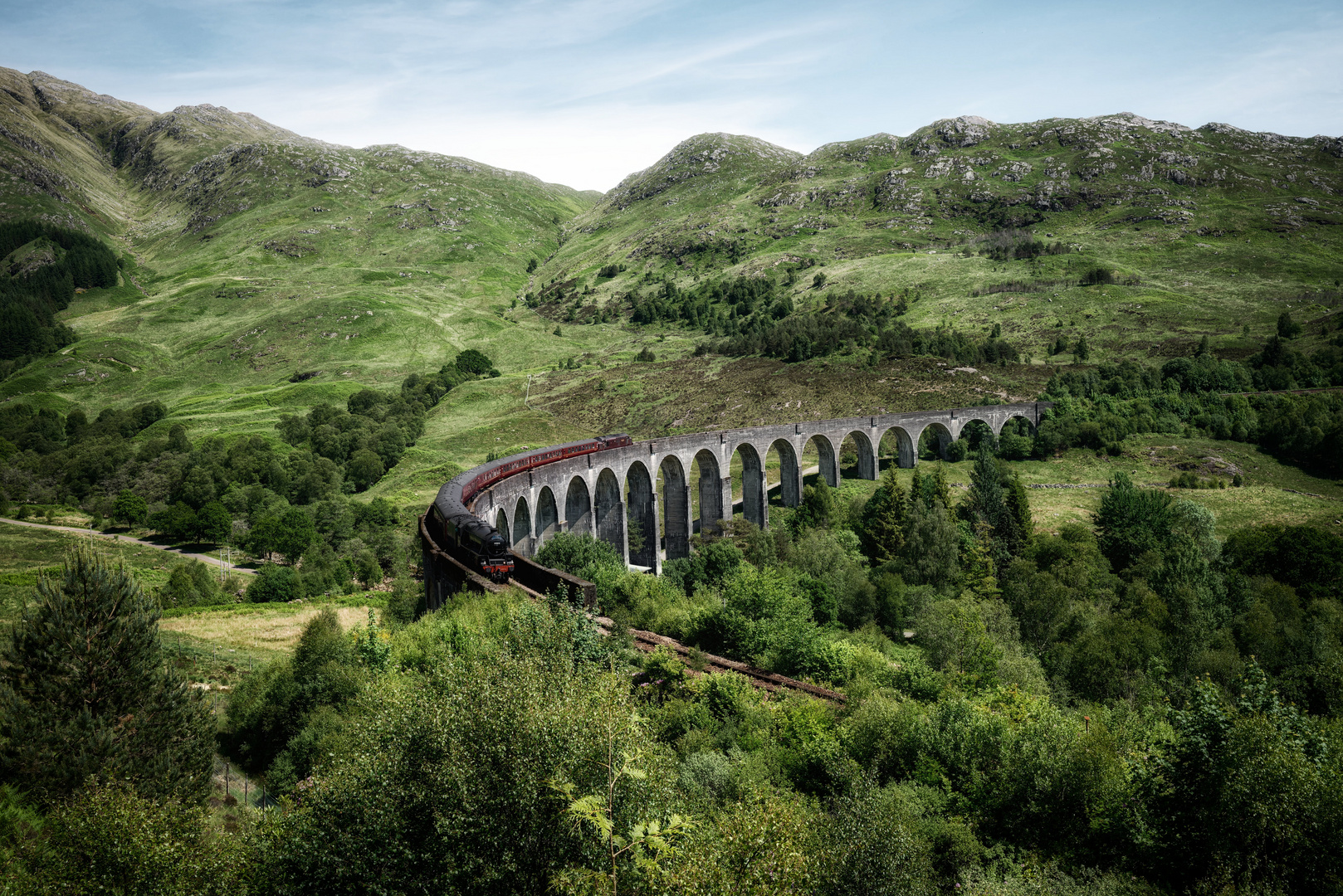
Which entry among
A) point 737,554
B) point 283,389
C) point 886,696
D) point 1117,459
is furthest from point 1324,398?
point 283,389

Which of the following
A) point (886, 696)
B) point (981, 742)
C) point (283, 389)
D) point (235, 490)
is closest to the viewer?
point (981, 742)

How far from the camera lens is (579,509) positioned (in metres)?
59.8

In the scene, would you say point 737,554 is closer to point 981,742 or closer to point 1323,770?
point 981,742

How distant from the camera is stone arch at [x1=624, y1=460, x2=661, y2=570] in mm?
64188

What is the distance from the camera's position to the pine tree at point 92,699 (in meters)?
18.9

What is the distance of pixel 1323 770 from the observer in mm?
18234

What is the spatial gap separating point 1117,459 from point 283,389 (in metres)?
132

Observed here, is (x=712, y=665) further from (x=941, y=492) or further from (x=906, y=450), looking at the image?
(x=906, y=450)

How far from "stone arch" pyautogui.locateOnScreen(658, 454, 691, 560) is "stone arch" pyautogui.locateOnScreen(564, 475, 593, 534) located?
32.3ft

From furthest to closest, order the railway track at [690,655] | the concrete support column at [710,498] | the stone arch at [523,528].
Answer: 1. the concrete support column at [710,498]
2. the stone arch at [523,528]
3. the railway track at [690,655]

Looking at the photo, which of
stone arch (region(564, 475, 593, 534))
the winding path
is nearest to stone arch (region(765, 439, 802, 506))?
stone arch (region(564, 475, 593, 534))

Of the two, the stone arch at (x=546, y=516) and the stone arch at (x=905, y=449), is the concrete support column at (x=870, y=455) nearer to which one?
the stone arch at (x=905, y=449)

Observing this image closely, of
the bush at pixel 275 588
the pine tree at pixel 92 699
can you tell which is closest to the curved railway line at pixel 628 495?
the pine tree at pixel 92 699

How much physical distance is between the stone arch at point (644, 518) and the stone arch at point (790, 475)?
18.7 meters
